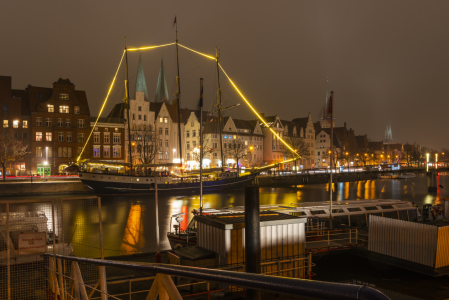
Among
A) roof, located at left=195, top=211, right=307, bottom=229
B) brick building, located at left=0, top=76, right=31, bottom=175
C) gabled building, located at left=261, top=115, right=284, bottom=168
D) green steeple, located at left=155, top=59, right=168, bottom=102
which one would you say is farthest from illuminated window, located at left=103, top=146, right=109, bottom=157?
green steeple, located at left=155, top=59, right=168, bottom=102

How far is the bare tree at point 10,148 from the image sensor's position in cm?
5962

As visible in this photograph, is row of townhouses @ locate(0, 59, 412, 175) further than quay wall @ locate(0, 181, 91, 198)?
Yes

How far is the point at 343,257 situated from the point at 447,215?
11.5 meters

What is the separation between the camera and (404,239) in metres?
17.7

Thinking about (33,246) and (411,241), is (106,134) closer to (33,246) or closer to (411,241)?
(411,241)

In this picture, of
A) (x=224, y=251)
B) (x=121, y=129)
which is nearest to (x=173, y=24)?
(x=121, y=129)

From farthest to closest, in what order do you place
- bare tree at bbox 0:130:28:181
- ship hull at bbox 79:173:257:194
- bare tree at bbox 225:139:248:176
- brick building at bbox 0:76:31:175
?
bare tree at bbox 225:139:248:176
brick building at bbox 0:76:31:175
bare tree at bbox 0:130:28:181
ship hull at bbox 79:173:257:194

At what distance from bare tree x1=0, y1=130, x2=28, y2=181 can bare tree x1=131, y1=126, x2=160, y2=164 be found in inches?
781

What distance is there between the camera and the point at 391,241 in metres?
18.3

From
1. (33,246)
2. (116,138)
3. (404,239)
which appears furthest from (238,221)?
(116,138)

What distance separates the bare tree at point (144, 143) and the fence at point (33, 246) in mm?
42688

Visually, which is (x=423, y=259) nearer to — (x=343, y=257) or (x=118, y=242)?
(x=343, y=257)

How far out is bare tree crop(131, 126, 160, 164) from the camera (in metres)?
72.8

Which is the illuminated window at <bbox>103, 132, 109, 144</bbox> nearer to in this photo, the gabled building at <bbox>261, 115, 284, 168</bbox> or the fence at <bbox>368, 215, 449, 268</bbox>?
the gabled building at <bbox>261, 115, 284, 168</bbox>
